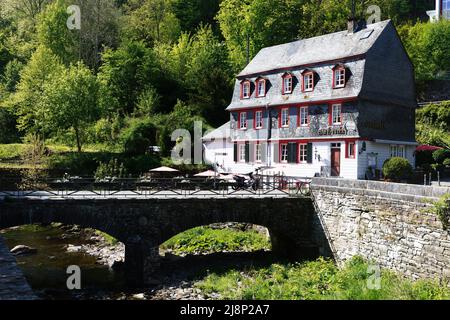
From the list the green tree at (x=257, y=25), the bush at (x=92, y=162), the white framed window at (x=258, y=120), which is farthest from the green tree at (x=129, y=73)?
the white framed window at (x=258, y=120)

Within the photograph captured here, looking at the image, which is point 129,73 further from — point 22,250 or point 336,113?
point 22,250

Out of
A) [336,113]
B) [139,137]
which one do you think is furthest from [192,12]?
[336,113]

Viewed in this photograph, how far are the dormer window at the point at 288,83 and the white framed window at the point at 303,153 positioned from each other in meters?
4.10

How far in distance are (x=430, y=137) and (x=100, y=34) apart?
135ft

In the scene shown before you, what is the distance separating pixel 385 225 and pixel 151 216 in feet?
33.3

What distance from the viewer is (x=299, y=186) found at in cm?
2342

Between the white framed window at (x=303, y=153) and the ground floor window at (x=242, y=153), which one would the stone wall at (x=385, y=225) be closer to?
the white framed window at (x=303, y=153)

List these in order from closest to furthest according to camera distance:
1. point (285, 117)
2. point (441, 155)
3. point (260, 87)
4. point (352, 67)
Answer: point (352, 67), point (285, 117), point (441, 155), point (260, 87)

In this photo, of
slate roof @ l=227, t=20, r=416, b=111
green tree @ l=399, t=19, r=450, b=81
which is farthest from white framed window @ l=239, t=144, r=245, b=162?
green tree @ l=399, t=19, r=450, b=81

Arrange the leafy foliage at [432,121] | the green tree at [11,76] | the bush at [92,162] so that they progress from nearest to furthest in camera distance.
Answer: the bush at [92,162] → the leafy foliage at [432,121] → the green tree at [11,76]

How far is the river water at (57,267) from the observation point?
62.1ft

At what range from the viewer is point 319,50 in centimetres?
3198

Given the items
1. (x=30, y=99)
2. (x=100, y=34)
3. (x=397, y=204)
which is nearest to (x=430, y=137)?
(x=397, y=204)

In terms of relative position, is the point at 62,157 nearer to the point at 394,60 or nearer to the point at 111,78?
the point at 111,78
